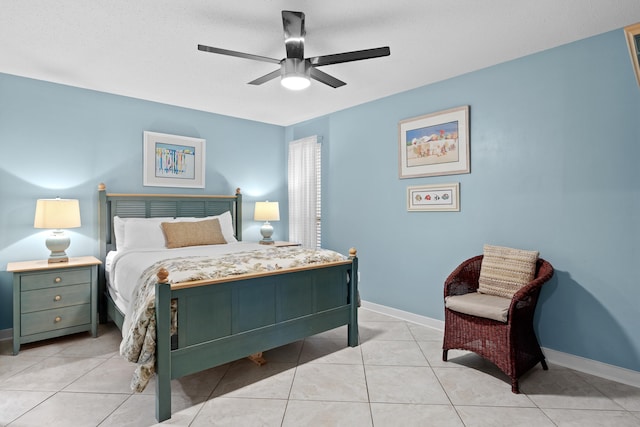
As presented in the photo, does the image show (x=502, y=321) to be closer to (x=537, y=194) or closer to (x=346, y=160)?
(x=537, y=194)

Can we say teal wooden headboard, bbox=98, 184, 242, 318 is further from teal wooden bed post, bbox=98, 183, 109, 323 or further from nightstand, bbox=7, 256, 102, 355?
nightstand, bbox=7, 256, 102, 355

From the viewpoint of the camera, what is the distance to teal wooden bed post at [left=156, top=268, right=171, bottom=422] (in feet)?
6.75

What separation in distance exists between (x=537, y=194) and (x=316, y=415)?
2.46 meters

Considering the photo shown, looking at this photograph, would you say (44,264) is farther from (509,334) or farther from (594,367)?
(594,367)

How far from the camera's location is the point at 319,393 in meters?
2.41

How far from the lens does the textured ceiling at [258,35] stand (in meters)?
2.29

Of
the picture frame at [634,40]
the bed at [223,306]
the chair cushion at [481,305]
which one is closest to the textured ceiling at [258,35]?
the picture frame at [634,40]

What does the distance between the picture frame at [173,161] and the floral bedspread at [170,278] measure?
2.03 metres

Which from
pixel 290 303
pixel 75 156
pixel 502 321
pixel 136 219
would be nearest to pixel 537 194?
pixel 502 321

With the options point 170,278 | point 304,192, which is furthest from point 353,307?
point 304,192

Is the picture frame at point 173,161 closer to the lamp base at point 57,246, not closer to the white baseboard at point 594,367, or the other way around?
the lamp base at point 57,246

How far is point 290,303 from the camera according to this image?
2766mm

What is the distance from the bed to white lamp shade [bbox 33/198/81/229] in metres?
0.51

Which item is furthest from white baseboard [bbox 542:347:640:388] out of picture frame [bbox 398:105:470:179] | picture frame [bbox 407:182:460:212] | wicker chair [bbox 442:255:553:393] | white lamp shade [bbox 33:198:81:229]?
white lamp shade [bbox 33:198:81:229]
